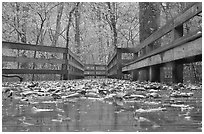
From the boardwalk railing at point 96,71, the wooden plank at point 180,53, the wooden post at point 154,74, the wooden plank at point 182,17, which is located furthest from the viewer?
the boardwalk railing at point 96,71

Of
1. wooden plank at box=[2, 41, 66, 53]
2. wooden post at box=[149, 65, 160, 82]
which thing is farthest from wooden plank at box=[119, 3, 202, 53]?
wooden plank at box=[2, 41, 66, 53]

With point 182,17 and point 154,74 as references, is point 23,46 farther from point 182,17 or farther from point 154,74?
point 182,17

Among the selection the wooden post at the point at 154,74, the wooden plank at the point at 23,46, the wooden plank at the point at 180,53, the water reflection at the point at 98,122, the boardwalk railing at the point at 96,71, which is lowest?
the water reflection at the point at 98,122

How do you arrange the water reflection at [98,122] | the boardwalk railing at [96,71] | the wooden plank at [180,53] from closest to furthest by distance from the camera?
1. the water reflection at [98,122]
2. the wooden plank at [180,53]
3. the boardwalk railing at [96,71]

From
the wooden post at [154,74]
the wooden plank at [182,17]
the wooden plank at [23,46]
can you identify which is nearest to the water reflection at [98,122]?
the wooden plank at [182,17]

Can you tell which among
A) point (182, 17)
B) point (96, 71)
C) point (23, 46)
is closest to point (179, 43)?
point (182, 17)

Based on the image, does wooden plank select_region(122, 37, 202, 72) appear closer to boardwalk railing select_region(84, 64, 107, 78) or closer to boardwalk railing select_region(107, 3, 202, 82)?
boardwalk railing select_region(107, 3, 202, 82)

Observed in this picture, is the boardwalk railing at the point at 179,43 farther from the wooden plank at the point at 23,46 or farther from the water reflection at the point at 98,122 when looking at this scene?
the wooden plank at the point at 23,46

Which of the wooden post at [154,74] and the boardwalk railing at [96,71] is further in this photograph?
the boardwalk railing at [96,71]

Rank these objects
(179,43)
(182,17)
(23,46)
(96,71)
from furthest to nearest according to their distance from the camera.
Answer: (96,71) < (23,46) < (182,17) < (179,43)

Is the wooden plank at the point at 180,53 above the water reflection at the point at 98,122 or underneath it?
above

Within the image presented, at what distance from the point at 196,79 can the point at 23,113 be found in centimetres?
932

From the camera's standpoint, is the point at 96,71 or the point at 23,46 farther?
the point at 96,71

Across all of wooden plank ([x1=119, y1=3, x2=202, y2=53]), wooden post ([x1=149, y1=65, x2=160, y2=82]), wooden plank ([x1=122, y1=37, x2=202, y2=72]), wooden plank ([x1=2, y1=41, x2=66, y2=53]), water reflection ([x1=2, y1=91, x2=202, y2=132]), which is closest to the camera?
water reflection ([x1=2, y1=91, x2=202, y2=132])
